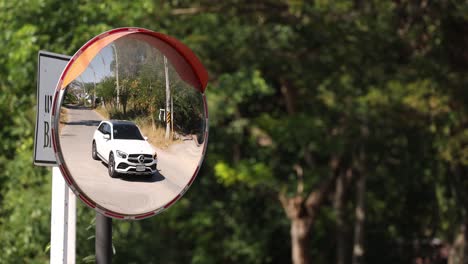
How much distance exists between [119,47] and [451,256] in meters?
9.95

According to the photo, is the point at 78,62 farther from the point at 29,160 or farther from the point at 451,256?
the point at 451,256

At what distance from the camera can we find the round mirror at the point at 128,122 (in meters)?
1.96

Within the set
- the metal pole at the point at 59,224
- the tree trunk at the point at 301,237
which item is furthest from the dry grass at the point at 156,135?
the tree trunk at the point at 301,237

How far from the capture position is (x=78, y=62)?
1979mm

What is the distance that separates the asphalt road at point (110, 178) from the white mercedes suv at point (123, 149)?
0.05ft

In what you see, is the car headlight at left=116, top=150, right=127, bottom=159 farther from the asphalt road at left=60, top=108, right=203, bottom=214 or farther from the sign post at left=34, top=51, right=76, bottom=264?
the sign post at left=34, top=51, right=76, bottom=264

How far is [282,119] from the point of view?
9.69m

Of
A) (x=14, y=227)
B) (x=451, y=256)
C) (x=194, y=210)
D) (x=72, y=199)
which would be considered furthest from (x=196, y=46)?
(x=72, y=199)

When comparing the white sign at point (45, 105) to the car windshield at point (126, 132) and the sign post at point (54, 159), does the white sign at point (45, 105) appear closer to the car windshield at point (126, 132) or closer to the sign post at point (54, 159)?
the sign post at point (54, 159)

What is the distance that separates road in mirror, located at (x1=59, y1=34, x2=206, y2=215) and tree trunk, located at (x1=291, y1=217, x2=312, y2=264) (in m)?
8.87

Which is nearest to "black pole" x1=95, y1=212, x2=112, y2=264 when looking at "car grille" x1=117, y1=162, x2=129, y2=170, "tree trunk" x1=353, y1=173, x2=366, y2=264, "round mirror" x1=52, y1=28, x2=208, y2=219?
"round mirror" x1=52, y1=28, x2=208, y2=219

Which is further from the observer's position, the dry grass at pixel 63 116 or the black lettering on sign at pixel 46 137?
the black lettering on sign at pixel 46 137

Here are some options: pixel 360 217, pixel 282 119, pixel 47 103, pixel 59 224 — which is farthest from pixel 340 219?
pixel 47 103

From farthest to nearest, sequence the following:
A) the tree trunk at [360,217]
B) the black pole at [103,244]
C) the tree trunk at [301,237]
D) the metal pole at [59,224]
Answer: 1. the tree trunk at [360,217]
2. the tree trunk at [301,237]
3. the metal pole at [59,224]
4. the black pole at [103,244]
